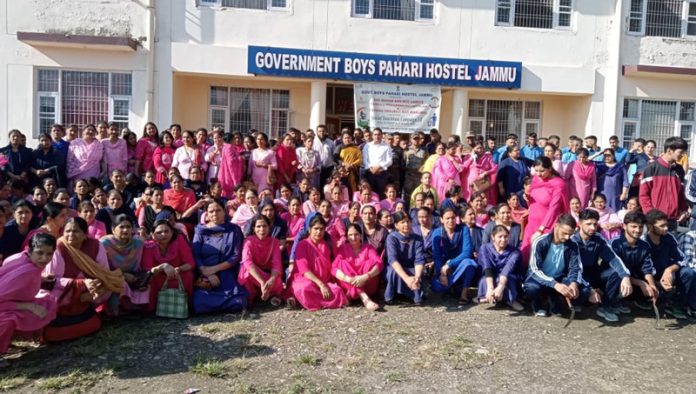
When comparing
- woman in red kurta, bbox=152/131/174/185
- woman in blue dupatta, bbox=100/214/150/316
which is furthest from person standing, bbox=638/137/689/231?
woman in red kurta, bbox=152/131/174/185

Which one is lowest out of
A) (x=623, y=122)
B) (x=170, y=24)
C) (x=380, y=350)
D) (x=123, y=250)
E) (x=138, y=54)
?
(x=380, y=350)

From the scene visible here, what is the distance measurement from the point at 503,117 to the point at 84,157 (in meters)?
8.77

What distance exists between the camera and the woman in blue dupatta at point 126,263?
4.65 metres

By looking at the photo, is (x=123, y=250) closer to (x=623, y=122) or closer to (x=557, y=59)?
(x=557, y=59)

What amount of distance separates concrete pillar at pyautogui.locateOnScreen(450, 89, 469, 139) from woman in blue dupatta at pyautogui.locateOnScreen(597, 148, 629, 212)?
3.61m

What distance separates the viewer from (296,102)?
38.0 ft

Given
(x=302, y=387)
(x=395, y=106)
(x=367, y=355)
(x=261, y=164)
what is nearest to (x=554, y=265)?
(x=367, y=355)

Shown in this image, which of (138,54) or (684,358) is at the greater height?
(138,54)

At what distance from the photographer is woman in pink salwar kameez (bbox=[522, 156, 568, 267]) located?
5.98 meters

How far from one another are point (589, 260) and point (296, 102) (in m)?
7.82

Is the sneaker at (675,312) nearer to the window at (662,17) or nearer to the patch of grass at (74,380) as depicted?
the patch of grass at (74,380)

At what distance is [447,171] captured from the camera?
25.2 feet

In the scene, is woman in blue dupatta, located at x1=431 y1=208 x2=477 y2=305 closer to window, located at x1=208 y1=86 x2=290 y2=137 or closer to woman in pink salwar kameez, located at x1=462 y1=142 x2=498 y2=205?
woman in pink salwar kameez, located at x1=462 y1=142 x2=498 y2=205

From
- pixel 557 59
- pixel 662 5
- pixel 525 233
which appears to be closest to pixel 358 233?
pixel 525 233
